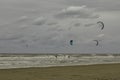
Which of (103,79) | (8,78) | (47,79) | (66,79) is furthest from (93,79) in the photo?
(8,78)

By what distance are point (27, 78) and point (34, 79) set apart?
0.83 m

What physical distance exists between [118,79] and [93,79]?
1993 mm

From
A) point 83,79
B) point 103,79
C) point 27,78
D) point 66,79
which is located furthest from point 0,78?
point 103,79

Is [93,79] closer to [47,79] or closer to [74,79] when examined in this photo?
[74,79]

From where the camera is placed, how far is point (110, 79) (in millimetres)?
22734

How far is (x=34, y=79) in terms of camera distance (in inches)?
875

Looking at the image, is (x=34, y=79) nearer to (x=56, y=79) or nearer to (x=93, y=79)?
(x=56, y=79)

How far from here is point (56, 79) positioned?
72.9 ft

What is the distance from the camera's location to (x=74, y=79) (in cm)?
2273

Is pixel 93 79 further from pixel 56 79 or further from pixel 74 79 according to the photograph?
pixel 56 79

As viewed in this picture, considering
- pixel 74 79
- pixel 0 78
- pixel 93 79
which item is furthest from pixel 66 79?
pixel 0 78

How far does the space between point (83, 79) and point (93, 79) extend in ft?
2.62

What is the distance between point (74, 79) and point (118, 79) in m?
3.52

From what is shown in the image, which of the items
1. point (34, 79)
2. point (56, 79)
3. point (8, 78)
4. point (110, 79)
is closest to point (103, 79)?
point (110, 79)
